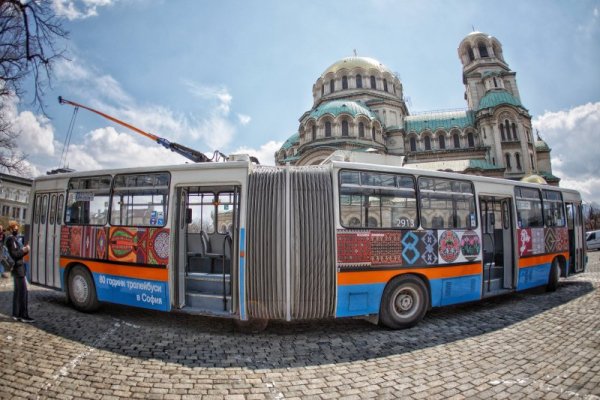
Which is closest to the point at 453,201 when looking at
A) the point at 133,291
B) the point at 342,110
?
the point at 133,291

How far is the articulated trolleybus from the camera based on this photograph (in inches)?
195

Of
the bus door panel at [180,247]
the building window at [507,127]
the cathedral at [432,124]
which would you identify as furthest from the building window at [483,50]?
the bus door panel at [180,247]

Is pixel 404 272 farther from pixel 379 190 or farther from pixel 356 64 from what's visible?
pixel 356 64

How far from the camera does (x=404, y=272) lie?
5371mm

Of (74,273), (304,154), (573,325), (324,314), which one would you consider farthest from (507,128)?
(74,273)

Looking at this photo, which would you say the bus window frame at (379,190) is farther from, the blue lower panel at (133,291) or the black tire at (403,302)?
the blue lower panel at (133,291)

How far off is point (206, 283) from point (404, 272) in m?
4.03

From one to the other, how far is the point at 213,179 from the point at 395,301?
4.30m

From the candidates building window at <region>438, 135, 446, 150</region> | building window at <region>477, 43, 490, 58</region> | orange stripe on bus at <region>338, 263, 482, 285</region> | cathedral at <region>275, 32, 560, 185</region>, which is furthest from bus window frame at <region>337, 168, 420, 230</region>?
building window at <region>477, 43, 490, 58</region>

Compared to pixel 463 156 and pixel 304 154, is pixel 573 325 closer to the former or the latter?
pixel 304 154

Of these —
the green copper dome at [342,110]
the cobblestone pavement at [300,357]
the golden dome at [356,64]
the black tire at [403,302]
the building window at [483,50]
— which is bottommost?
the cobblestone pavement at [300,357]

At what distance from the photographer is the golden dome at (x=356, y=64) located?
145ft

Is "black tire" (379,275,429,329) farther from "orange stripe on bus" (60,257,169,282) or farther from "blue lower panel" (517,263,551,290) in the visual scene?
"orange stripe on bus" (60,257,169,282)

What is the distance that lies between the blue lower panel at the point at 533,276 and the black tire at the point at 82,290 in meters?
10.3
